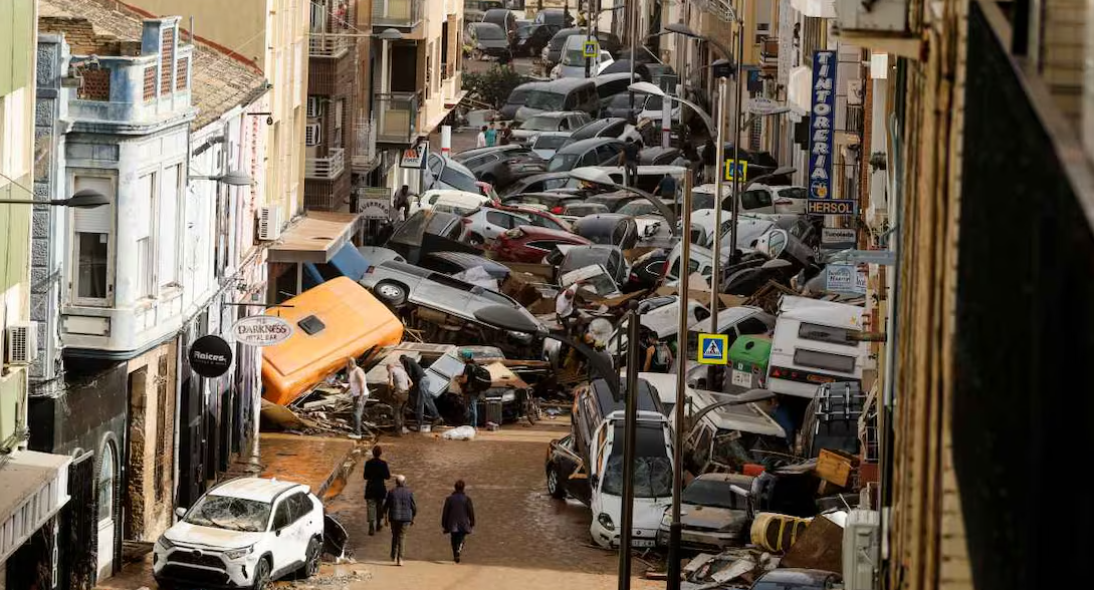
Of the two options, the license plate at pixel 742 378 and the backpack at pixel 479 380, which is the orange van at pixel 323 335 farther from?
the license plate at pixel 742 378

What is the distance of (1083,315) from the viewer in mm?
5012

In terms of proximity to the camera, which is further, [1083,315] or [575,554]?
[575,554]

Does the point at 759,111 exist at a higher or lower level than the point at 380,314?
higher

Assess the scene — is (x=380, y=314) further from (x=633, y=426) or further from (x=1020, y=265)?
(x=1020, y=265)

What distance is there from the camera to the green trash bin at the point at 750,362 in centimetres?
3522

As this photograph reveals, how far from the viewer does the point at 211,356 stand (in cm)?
2764

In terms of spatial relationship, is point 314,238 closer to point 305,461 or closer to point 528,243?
point 305,461

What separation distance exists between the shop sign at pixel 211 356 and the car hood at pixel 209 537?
3339 mm

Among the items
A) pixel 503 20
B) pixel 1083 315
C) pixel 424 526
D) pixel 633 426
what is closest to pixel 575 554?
pixel 424 526

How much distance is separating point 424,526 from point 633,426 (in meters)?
6.93

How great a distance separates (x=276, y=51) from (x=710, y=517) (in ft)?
44.8

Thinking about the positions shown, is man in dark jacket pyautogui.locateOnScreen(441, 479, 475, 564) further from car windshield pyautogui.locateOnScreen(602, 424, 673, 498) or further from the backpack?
the backpack

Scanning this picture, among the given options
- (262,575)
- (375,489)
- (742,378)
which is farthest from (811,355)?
(262,575)

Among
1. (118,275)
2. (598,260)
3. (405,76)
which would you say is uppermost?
(405,76)
